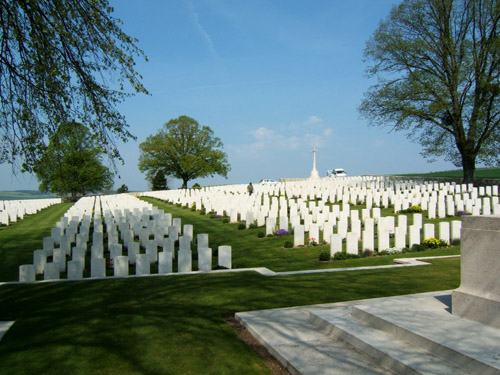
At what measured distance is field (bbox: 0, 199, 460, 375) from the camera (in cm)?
421

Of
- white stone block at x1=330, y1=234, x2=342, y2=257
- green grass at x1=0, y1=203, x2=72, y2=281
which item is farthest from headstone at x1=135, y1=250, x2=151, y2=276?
white stone block at x1=330, y1=234, x2=342, y2=257

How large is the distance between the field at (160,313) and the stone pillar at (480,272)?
5.86ft

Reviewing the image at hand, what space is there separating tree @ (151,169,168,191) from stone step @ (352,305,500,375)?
2367 inches

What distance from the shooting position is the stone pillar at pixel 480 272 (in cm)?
439

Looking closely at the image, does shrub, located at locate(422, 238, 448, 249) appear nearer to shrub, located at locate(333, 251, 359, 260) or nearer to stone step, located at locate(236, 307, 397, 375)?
shrub, located at locate(333, 251, 359, 260)

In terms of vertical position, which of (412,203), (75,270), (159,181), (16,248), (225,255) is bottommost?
(16,248)

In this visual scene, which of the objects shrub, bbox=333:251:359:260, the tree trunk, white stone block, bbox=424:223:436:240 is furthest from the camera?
the tree trunk

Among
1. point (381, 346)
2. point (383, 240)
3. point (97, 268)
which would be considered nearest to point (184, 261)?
point (97, 268)

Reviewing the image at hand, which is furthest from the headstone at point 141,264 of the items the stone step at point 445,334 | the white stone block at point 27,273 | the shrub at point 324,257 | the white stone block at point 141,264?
the stone step at point 445,334

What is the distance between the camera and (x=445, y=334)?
4.12m

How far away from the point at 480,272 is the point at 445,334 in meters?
0.87

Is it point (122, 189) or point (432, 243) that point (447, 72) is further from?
point (122, 189)

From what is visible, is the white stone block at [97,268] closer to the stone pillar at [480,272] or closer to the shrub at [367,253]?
the shrub at [367,253]

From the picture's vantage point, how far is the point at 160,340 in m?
4.73
